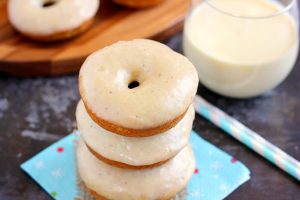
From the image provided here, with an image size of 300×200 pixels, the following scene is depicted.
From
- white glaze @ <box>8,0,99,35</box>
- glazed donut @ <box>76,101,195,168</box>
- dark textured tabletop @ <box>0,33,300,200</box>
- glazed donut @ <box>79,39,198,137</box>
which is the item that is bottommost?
dark textured tabletop @ <box>0,33,300,200</box>

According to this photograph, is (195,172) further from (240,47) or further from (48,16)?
(48,16)

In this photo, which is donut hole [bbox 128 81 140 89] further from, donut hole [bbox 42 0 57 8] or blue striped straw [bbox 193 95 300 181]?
donut hole [bbox 42 0 57 8]

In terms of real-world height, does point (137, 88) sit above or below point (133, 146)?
above

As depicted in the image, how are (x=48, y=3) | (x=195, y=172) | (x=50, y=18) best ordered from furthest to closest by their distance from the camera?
(x=48, y=3), (x=50, y=18), (x=195, y=172)

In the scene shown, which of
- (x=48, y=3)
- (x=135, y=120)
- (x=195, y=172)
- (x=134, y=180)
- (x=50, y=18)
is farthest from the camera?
(x=48, y=3)

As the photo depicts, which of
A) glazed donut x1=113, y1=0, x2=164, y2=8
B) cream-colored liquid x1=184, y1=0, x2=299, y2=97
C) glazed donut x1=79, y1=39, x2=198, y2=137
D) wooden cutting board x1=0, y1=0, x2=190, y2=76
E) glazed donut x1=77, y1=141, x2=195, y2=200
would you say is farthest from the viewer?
glazed donut x1=113, y1=0, x2=164, y2=8

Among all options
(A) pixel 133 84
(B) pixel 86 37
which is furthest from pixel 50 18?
(A) pixel 133 84

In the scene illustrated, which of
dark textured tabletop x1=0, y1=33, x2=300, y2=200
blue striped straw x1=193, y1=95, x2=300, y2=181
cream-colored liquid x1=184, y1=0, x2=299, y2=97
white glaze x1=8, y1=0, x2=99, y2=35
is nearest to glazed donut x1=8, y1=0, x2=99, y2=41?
white glaze x1=8, y1=0, x2=99, y2=35

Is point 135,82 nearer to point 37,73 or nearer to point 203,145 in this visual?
point 203,145
